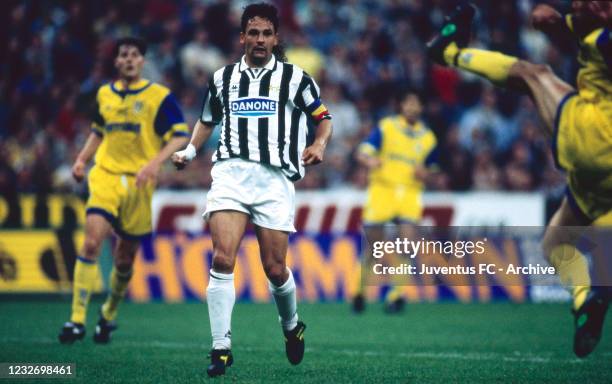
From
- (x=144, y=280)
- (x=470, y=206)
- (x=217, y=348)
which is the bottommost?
(x=144, y=280)

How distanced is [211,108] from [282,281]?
1390mm

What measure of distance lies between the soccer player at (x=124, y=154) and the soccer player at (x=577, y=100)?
3.61 m

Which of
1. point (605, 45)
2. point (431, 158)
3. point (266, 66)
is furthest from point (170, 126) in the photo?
point (431, 158)

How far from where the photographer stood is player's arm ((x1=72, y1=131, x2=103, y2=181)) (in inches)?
371

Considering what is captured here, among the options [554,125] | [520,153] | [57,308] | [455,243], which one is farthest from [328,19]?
[554,125]

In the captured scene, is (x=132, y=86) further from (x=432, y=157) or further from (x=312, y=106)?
(x=432, y=157)

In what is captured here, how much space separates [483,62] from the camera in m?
6.63

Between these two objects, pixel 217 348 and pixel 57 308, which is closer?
pixel 217 348

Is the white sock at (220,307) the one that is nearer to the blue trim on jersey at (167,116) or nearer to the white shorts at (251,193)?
the white shorts at (251,193)

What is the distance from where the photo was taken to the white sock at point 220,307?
22.7ft

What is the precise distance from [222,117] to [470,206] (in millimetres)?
9021

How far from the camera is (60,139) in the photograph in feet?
56.3

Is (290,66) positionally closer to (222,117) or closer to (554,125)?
(222,117)

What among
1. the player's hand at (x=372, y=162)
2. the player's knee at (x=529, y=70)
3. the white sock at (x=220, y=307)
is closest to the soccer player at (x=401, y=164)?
the player's hand at (x=372, y=162)
